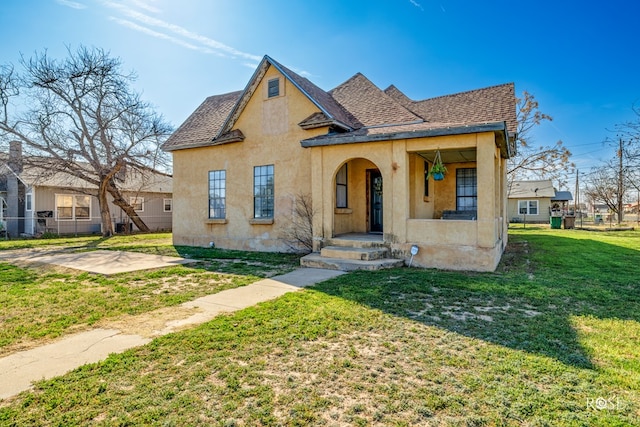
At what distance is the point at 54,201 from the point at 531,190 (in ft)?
140

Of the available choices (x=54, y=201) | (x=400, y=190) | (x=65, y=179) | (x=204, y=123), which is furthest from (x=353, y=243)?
(x=54, y=201)

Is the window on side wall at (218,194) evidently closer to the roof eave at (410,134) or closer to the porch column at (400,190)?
the roof eave at (410,134)

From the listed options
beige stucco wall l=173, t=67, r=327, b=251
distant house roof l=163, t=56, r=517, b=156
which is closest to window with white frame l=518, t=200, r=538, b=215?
distant house roof l=163, t=56, r=517, b=156

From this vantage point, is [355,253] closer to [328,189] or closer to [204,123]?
[328,189]

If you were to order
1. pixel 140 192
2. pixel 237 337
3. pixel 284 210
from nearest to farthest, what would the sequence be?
pixel 237 337
pixel 284 210
pixel 140 192

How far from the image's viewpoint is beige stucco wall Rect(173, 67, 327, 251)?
1168 cm

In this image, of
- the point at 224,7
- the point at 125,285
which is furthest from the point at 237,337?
the point at 224,7

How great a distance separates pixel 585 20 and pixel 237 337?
16.2 m

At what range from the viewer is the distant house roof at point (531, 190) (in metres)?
36.0

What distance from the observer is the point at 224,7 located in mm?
9906

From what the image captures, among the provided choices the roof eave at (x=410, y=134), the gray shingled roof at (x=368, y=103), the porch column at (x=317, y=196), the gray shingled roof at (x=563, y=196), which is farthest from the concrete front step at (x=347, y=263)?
the gray shingled roof at (x=563, y=196)

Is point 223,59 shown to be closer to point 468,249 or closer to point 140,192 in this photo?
point 468,249

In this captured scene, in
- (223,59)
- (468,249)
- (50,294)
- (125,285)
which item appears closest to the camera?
(50,294)

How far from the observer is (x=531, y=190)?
122 ft
